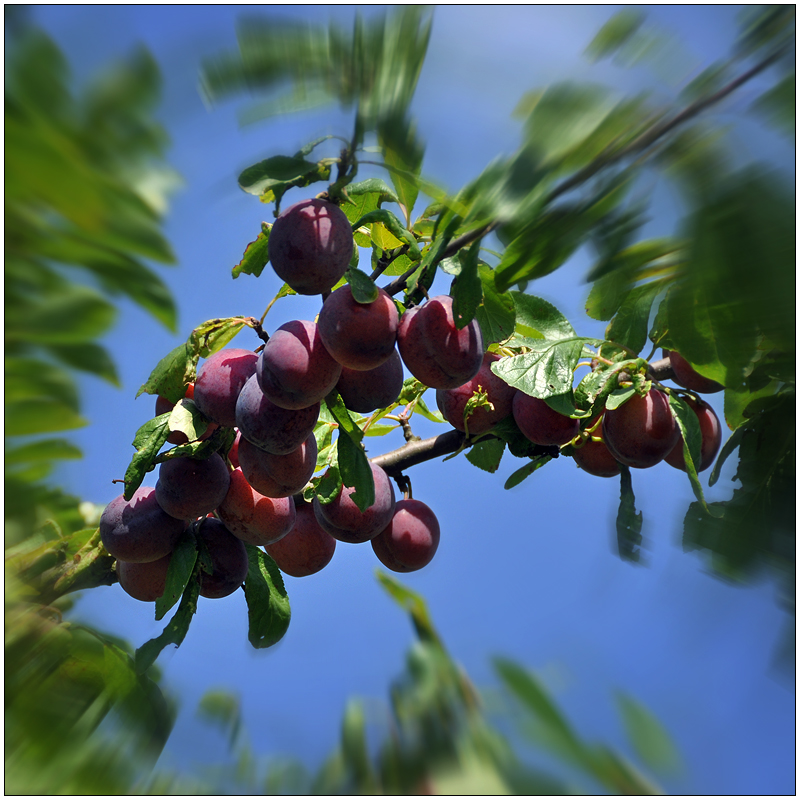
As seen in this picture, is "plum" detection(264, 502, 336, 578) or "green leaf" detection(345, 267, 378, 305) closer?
"green leaf" detection(345, 267, 378, 305)

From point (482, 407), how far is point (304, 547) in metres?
0.41

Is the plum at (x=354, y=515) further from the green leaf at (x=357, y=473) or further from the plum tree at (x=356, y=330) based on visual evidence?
the plum tree at (x=356, y=330)

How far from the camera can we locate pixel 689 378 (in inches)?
45.2

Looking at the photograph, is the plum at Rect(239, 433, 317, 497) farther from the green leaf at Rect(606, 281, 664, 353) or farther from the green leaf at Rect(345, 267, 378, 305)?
the green leaf at Rect(606, 281, 664, 353)

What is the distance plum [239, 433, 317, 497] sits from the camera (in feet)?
3.03

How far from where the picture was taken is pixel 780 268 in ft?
1.59

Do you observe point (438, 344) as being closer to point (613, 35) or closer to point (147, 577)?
point (613, 35)

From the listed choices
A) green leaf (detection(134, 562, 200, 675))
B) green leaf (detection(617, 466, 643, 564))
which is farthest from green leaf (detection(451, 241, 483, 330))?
green leaf (detection(134, 562, 200, 675))

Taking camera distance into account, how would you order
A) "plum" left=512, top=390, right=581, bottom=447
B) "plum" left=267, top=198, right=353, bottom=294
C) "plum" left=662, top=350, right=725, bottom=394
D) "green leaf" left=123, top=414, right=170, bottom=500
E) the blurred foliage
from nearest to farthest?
the blurred foliage, "plum" left=267, top=198, right=353, bottom=294, "green leaf" left=123, top=414, right=170, bottom=500, "plum" left=512, top=390, right=581, bottom=447, "plum" left=662, top=350, right=725, bottom=394

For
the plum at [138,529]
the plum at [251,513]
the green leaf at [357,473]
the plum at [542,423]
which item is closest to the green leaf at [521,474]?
the plum at [542,423]

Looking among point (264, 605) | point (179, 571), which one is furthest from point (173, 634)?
point (264, 605)

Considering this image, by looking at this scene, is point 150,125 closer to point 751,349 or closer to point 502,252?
point 502,252

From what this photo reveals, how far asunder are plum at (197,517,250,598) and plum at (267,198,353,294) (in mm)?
477

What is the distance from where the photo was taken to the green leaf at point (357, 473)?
2.96ft
